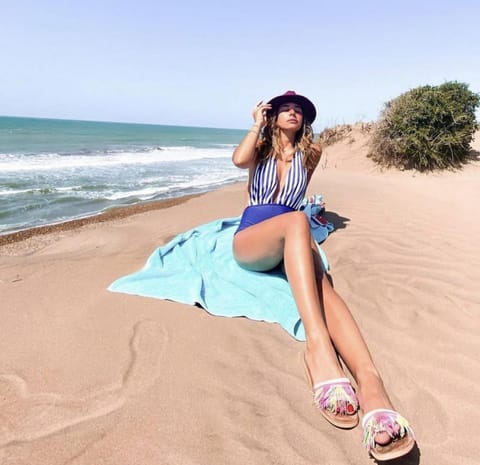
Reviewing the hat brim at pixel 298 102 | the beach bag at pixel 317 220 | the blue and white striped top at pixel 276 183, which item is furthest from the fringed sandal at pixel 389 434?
the beach bag at pixel 317 220

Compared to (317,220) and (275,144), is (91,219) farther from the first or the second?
(275,144)

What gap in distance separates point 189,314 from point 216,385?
30.5 inches

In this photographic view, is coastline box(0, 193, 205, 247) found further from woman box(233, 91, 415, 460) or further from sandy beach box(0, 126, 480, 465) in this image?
woman box(233, 91, 415, 460)

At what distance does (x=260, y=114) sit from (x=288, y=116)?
289 mm

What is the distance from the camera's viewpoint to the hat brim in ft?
10.7

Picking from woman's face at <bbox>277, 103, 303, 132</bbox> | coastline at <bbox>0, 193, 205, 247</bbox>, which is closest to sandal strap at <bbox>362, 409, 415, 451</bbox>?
woman's face at <bbox>277, 103, 303, 132</bbox>

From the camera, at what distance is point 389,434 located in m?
1.63

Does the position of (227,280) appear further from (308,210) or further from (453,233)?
(453,233)

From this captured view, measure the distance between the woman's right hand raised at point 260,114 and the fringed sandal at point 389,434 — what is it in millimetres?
2343

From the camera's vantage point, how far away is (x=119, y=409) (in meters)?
1.83

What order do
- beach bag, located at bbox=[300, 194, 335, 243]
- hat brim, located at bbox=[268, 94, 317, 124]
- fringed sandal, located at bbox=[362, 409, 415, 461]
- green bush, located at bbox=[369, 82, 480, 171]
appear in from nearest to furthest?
fringed sandal, located at bbox=[362, 409, 415, 461], hat brim, located at bbox=[268, 94, 317, 124], beach bag, located at bbox=[300, 194, 335, 243], green bush, located at bbox=[369, 82, 480, 171]

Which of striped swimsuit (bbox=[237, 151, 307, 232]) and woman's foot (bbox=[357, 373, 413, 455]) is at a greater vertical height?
striped swimsuit (bbox=[237, 151, 307, 232])

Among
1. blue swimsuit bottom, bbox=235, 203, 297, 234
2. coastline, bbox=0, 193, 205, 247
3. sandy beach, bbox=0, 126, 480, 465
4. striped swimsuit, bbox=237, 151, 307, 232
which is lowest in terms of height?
coastline, bbox=0, 193, 205, 247

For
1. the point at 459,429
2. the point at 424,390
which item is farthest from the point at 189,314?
the point at 459,429
